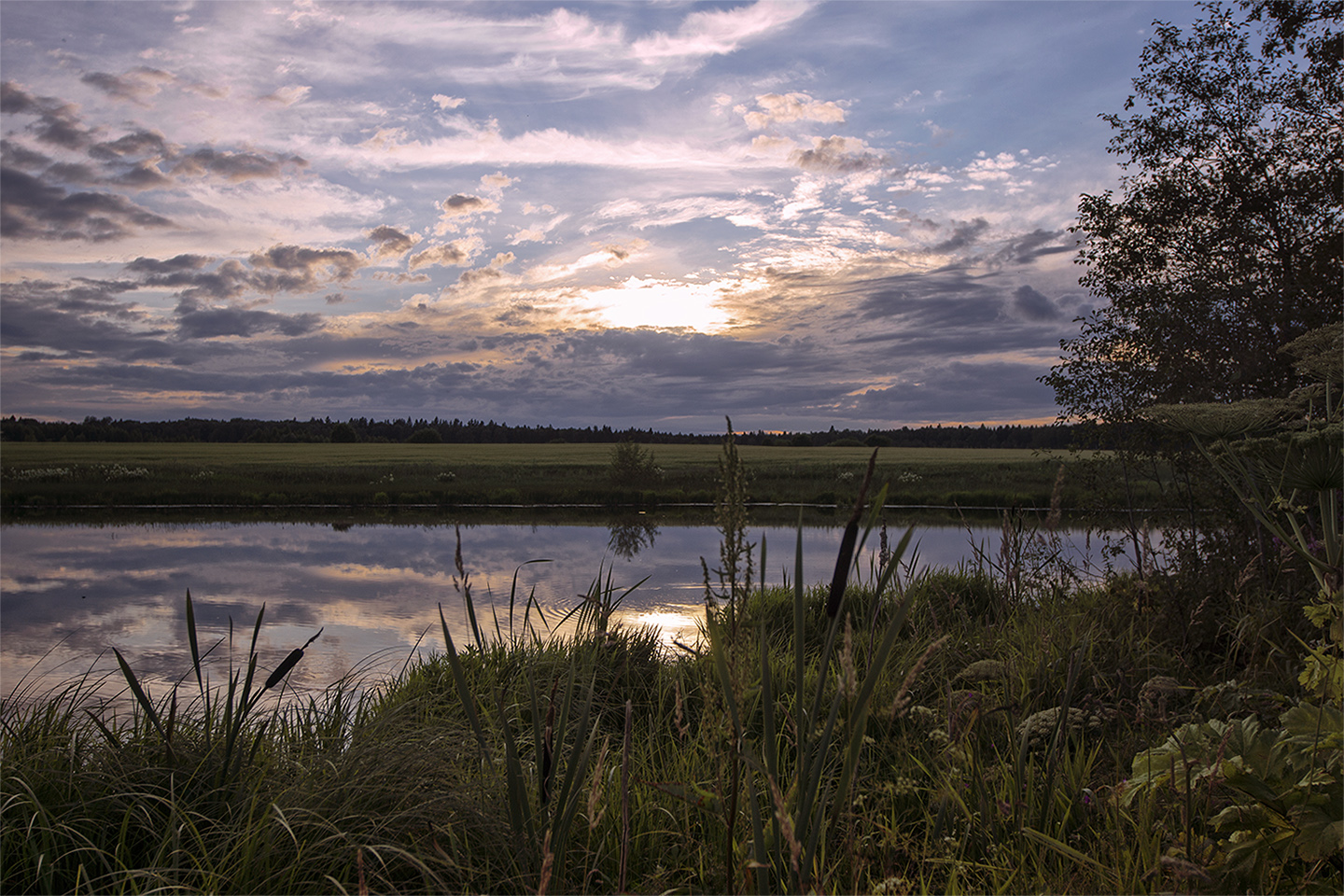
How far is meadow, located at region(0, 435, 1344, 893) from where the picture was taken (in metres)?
1.37

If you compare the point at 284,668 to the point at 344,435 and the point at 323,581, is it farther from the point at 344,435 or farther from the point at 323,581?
the point at 344,435

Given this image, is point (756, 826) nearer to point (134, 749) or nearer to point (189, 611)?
point (189, 611)

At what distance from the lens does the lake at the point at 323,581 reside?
26.9 ft

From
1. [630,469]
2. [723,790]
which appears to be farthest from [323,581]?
[630,469]

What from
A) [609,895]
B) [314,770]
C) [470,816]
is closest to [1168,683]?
[609,895]

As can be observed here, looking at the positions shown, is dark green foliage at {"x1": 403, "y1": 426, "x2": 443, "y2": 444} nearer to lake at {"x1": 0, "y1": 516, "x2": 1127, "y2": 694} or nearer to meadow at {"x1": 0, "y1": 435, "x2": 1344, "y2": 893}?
lake at {"x1": 0, "y1": 516, "x2": 1127, "y2": 694}

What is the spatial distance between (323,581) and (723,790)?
14.5m

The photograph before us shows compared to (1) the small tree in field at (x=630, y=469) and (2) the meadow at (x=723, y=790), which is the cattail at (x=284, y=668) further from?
(1) the small tree in field at (x=630, y=469)

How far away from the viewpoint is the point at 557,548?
18375 millimetres

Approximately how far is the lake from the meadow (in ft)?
2.80

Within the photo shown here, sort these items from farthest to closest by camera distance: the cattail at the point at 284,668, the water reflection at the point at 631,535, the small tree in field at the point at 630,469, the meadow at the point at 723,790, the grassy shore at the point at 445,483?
the small tree in field at the point at 630,469, the grassy shore at the point at 445,483, the water reflection at the point at 631,535, the cattail at the point at 284,668, the meadow at the point at 723,790

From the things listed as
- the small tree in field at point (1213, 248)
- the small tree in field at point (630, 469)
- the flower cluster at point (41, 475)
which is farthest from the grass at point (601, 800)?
the flower cluster at point (41, 475)

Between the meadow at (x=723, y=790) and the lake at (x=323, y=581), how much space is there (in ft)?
2.80

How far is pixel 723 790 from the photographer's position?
155 centimetres
